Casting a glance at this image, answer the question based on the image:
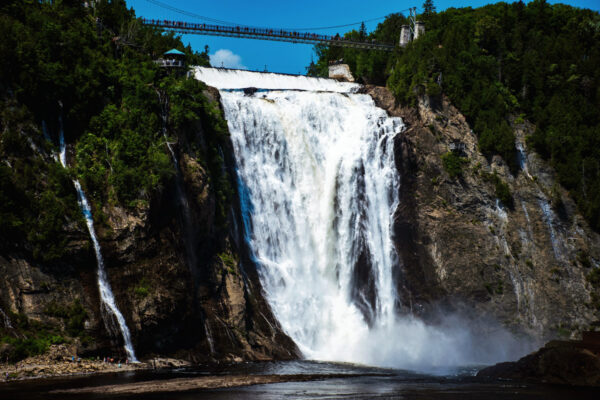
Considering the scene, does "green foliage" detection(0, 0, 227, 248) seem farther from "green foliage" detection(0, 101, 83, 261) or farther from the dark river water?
the dark river water

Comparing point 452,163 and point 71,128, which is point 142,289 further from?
point 452,163

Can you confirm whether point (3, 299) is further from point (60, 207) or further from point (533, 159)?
point (533, 159)

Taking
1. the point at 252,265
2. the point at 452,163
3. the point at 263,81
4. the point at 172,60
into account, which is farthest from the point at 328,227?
the point at 263,81

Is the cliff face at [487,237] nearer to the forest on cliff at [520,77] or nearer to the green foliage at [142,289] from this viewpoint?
the forest on cliff at [520,77]

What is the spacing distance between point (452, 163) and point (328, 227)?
44.1 feet

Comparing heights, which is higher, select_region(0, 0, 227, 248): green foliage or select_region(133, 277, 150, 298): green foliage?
select_region(0, 0, 227, 248): green foliage

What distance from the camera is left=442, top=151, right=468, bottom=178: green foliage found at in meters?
59.4

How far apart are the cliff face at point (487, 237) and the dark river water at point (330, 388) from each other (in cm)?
1687

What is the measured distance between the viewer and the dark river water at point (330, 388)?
96.6ft

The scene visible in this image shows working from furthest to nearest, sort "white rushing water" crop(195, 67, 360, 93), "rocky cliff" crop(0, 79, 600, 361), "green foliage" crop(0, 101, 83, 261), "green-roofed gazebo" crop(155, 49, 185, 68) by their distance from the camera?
1. "white rushing water" crop(195, 67, 360, 93)
2. "green-roofed gazebo" crop(155, 49, 185, 68)
3. "rocky cliff" crop(0, 79, 600, 361)
4. "green foliage" crop(0, 101, 83, 261)

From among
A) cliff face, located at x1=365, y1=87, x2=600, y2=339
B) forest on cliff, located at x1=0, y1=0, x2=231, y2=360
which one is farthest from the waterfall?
cliff face, located at x1=365, y1=87, x2=600, y2=339

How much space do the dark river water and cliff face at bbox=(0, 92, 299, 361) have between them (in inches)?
146

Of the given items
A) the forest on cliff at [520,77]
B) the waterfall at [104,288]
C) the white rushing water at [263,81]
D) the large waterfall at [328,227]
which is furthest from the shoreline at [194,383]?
the white rushing water at [263,81]

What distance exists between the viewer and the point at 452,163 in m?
59.8
